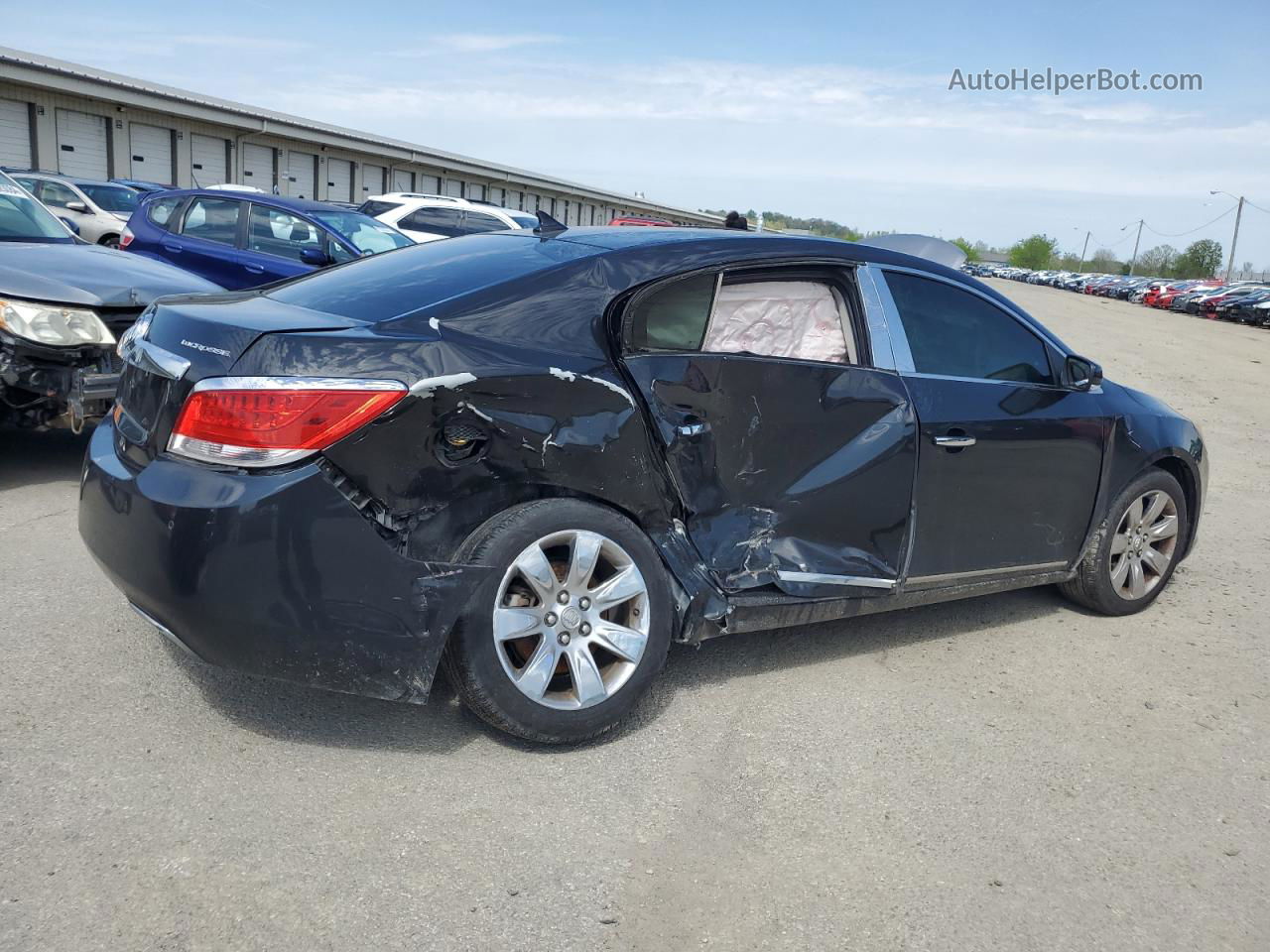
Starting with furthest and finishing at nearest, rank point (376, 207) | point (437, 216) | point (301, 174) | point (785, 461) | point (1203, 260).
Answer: point (1203, 260)
point (301, 174)
point (376, 207)
point (437, 216)
point (785, 461)

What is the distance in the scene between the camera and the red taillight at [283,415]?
9.46 ft

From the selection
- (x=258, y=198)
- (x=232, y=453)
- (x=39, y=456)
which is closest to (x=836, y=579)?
(x=232, y=453)

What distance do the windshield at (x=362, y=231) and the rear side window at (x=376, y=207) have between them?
693 centimetres

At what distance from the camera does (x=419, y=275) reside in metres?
3.64

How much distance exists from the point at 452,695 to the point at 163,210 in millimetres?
9025

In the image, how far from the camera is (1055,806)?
3307 mm

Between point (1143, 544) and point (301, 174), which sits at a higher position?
point (301, 174)

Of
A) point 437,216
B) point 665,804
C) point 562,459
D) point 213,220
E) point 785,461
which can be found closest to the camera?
point 665,804

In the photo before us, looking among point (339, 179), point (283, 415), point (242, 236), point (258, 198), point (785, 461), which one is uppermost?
point (339, 179)

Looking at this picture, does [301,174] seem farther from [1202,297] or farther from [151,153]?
[1202,297]

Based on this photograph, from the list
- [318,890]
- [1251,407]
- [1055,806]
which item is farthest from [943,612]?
[1251,407]

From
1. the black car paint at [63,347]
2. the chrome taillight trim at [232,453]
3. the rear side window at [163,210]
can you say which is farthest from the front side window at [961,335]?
the rear side window at [163,210]

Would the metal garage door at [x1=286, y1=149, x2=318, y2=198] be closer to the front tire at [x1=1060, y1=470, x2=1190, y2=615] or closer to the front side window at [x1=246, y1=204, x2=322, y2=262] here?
the front side window at [x1=246, y1=204, x2=322, y2=262]

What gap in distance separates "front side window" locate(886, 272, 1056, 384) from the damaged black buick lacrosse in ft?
0.04
